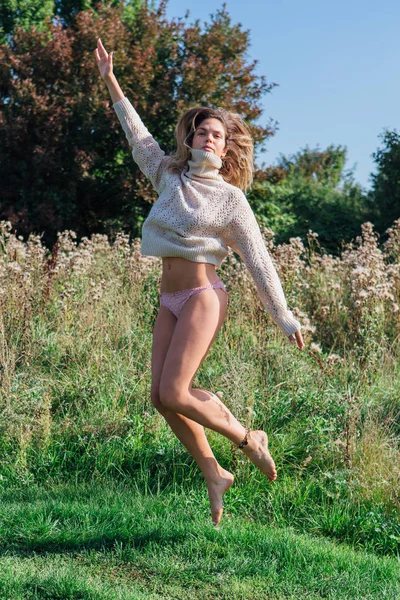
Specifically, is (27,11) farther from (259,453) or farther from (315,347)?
(259,453)

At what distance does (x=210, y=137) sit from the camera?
13.3 ft

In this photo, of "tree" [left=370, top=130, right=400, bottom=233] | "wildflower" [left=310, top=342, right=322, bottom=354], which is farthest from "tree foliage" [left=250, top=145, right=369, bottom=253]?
"wildflower" [left=310, top=342, right=322, bottom=354]

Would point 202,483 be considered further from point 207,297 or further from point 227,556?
point 207,297

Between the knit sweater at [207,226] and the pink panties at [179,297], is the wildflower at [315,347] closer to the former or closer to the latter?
the knit sweater at [207,226]

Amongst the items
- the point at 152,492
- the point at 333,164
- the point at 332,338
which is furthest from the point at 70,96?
the point at 333,164

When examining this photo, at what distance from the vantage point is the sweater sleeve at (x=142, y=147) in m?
4.24

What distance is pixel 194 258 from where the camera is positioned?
390 cm

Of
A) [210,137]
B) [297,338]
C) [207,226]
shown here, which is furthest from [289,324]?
[210,137]

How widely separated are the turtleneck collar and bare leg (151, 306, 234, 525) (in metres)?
0.79

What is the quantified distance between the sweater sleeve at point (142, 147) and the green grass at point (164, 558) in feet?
6.32

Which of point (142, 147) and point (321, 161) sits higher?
point (321, 161)

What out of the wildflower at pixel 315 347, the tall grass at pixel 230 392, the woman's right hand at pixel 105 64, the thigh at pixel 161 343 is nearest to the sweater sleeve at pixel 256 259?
the thigh at pixel 161 343

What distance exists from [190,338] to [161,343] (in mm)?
244

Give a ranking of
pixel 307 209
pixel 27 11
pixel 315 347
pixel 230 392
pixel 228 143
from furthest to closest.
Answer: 1. pixel 307 209
2. pixel 27 11
3. pixel 315 347
4. pixel 230 392
5. pixel 228 143
